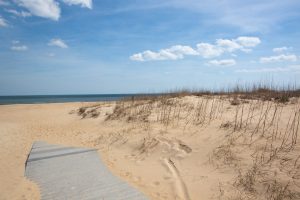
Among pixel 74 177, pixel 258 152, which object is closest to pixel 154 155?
pixel 74 177

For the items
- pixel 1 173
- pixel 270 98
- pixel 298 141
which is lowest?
pixel 1 173

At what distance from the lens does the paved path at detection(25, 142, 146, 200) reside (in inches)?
134

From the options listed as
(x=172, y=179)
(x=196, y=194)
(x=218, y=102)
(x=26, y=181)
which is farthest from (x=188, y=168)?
(x=218, y=102)

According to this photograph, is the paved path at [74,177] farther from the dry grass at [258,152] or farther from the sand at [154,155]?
the dry grass at [258,152]

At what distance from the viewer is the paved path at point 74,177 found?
3.41m

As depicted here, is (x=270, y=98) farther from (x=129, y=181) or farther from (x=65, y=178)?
(x=65, y=178)

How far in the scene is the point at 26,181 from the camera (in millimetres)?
4023

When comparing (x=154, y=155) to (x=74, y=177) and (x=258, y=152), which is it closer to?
(x=74, y=177)

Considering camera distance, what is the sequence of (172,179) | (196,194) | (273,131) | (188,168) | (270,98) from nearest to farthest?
(196,194), (172,179), (188,168), (273,131), (270,98)

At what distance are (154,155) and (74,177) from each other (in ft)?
5.41

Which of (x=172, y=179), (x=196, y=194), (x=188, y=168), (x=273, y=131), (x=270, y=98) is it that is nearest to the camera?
(x=196, y=194)

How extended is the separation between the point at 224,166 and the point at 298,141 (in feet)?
4.70

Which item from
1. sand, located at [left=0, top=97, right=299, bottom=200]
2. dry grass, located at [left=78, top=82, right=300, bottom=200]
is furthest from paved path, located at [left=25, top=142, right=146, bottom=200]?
dry grass, located at [left=78, top=82, right=300, bottom=200]

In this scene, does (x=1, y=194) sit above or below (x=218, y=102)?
below
